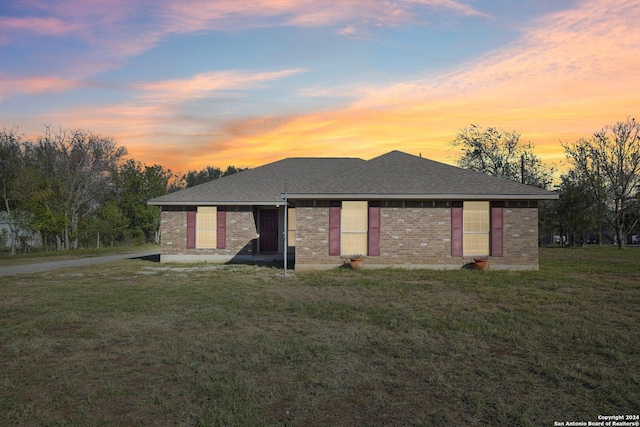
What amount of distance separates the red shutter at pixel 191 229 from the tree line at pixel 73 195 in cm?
1703

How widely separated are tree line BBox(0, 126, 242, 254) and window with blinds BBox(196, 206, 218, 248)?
17399mm

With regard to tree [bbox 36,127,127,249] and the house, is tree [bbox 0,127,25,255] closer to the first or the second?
tree [bbox 36,127,127,249]

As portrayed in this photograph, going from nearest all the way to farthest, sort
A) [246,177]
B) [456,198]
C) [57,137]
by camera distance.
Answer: [456,198], [246,177], [57,137]

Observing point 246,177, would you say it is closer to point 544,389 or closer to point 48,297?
point 48,297

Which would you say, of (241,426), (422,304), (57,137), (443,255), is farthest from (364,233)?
(57,137)

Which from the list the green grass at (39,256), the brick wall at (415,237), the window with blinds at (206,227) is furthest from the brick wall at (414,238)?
the green grass at (39,256)

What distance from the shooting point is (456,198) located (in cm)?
1864

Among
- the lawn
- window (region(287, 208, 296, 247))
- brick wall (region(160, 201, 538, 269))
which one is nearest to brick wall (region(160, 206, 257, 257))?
window (region(287, 208, 296, 247))

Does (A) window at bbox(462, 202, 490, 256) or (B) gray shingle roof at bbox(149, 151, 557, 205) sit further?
(A) window at bbox(462, 202, 490, 256)

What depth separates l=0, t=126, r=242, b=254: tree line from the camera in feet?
112

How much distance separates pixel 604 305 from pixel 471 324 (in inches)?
170

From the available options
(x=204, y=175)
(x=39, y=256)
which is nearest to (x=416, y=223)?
(x=39, y=256)

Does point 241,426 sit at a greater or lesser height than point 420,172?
lesser

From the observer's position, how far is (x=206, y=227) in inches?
912
